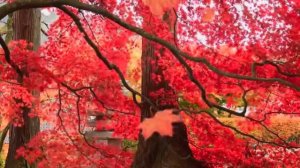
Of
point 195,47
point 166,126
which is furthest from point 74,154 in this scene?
point 166,126

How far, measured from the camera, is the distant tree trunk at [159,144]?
7.63 meters

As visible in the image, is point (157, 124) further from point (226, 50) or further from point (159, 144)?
point (226, 50)

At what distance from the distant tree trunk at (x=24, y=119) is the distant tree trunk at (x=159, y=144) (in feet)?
7.97

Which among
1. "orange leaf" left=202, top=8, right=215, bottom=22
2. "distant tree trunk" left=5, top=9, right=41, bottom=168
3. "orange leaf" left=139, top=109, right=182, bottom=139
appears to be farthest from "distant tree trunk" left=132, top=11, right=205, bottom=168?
"orange leaf" left=139, top=109, right=182, bottom=139

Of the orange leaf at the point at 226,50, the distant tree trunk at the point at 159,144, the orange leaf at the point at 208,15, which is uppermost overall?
the orange leaf at the point at 208,15

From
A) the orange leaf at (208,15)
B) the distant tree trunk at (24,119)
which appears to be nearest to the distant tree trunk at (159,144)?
the orange leaf at (208,15)

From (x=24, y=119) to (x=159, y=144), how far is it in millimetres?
2935

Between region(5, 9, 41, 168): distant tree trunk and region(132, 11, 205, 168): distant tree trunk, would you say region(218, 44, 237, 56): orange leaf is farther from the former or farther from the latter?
region(5, 9, 41, 168): distant tree trunk

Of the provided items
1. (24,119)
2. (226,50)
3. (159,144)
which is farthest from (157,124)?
(24,119)

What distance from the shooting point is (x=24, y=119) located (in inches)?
350

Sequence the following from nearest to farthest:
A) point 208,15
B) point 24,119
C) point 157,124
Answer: point 157,124, point 208,15, point 24,119

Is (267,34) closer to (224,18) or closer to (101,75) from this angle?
(224,18)

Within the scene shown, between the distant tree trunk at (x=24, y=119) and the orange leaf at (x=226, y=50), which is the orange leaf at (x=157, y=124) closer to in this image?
the orange leaf at (x=226, y=50)

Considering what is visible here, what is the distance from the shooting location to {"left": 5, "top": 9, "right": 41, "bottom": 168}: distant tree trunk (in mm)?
8888
